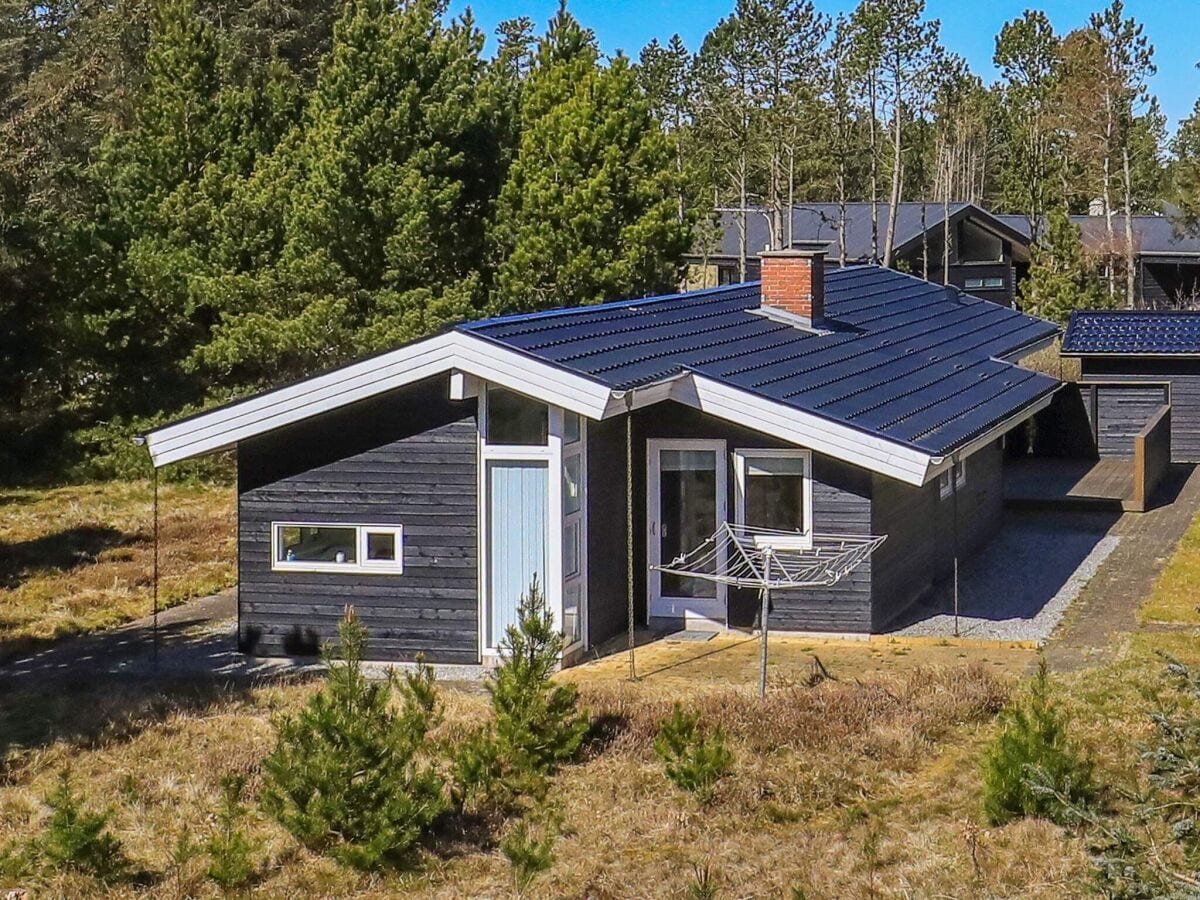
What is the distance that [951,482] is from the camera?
65.3 ft

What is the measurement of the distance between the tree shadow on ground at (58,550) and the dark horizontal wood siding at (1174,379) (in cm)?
1731

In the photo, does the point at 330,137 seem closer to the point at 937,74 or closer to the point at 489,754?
the point at 489,754

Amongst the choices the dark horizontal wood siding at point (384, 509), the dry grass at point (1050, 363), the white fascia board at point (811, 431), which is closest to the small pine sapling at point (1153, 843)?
the white fascia board at point (811, 431)

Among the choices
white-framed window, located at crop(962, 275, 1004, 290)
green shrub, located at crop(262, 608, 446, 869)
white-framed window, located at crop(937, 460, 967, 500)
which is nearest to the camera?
green shrub, located at crop(262, 608, 446, 869)

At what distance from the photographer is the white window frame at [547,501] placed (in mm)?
15367

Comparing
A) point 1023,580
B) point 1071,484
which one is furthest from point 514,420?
point 1071,484

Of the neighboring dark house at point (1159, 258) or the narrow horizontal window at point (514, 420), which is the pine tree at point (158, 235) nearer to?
the narrow horizontal window at point (514, 420)

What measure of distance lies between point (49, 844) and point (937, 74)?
157 feet

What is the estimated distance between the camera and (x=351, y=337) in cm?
2834

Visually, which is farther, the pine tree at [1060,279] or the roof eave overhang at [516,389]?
the pine tree at [1060,279]

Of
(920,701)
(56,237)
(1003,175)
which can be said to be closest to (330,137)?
(56,237)

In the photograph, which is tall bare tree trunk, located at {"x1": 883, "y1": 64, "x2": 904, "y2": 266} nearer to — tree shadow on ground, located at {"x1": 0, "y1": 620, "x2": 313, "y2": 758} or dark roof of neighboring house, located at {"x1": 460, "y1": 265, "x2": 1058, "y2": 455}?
dark roof of neighboring house, located at {"x1": 460, "y1": 265, "x2": 1058, "y2": 455}

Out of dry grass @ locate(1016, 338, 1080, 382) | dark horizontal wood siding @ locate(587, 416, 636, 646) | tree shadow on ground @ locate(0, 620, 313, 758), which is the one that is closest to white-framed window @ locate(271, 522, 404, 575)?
tree shadow on ground @ locate(0, 620, 313, 758)

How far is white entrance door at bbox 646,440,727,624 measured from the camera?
16.9m
